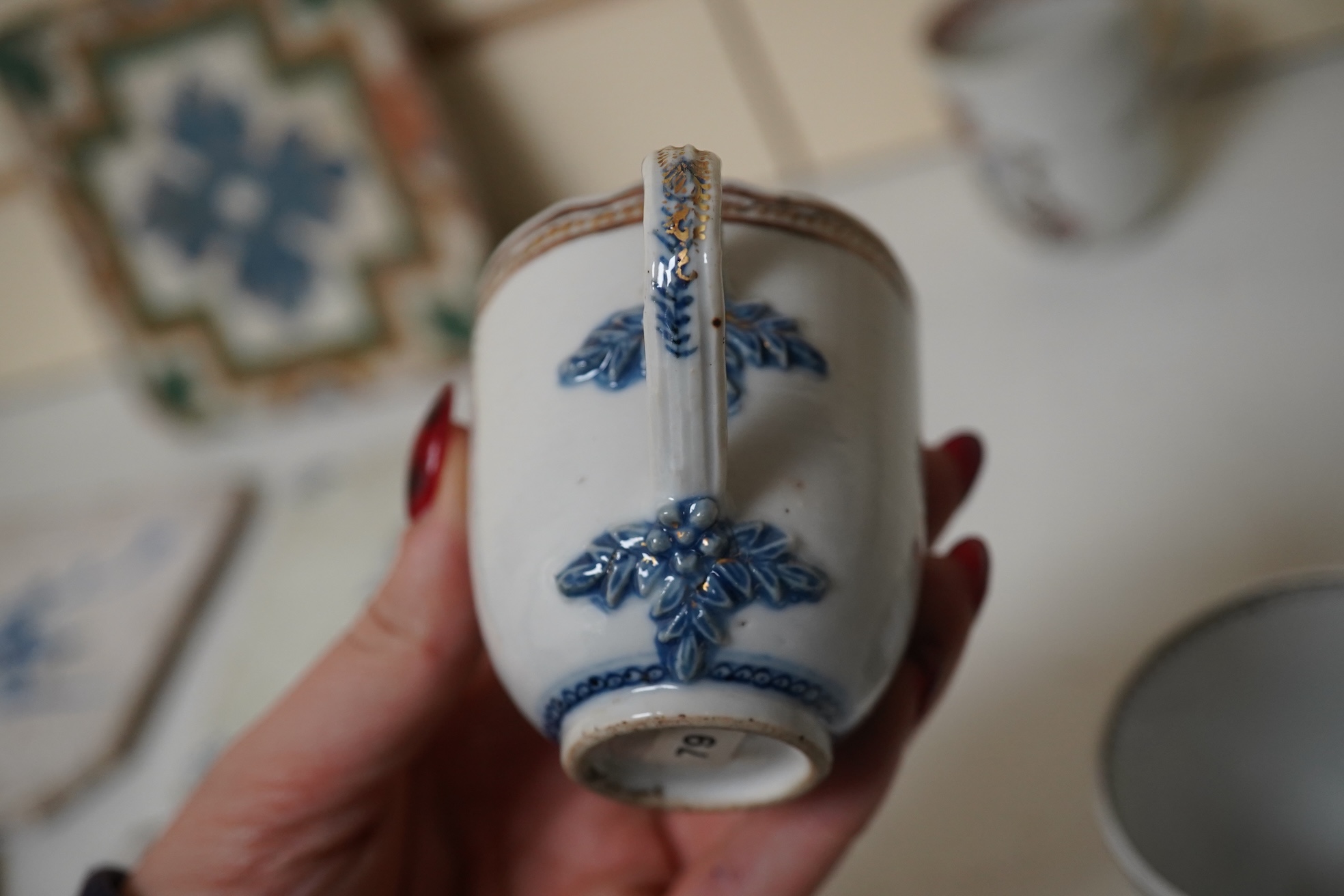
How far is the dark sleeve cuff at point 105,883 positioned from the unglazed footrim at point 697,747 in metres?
0.20

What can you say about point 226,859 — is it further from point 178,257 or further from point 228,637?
point 178,257

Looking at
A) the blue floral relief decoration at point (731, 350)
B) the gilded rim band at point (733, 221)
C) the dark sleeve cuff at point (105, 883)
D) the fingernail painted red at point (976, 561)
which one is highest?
the gilded rim band at point (733, 221)

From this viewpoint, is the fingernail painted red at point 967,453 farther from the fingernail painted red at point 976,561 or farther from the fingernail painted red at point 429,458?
the fingernail painted red at point 429,458

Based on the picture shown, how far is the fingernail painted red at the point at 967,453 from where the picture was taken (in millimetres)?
534

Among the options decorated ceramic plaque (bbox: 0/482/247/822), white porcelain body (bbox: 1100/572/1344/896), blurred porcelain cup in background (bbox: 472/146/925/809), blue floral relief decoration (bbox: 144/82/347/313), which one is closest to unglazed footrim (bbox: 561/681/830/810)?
blurred porcelain cup in background (bbox: 472/146/925/809)

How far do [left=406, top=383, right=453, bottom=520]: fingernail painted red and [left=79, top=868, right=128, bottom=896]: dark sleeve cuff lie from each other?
0.61 ft

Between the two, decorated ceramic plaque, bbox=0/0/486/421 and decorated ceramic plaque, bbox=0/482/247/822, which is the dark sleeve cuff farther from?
decorated ceramic plaque, bbox=0/0/486/421

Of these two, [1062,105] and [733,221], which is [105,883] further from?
[1062,105]

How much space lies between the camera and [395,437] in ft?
2.76

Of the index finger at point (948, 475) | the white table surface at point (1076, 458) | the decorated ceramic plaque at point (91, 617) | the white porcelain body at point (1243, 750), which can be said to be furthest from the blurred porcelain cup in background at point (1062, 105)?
the decorated ceramic plaque at point (91, 617)

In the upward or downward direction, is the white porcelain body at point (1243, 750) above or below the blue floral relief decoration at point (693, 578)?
below

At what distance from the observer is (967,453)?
1.76 feet

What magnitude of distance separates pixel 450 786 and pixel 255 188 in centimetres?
49

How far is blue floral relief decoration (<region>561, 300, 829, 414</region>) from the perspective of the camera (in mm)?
345
